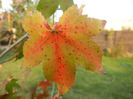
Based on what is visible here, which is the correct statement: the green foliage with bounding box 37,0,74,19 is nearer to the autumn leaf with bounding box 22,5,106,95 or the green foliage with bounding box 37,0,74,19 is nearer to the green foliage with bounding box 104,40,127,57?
the autumn leaf with bounding box 22,5,106,95

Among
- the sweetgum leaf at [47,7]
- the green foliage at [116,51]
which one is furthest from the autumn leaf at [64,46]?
the green foliage at [116,51]

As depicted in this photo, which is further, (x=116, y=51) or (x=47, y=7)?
(x=116, y=51)

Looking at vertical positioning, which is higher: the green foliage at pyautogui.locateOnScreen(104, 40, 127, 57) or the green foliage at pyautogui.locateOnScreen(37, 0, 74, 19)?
the green foliage at pyautogui.locateOnScreen(37, 0, 74, 19)

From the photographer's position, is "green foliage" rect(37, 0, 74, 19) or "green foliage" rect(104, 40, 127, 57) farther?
"green foliage" rect(104, 40, 127, 57)

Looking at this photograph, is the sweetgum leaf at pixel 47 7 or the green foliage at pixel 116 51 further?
the green foliage at pixel 116 51

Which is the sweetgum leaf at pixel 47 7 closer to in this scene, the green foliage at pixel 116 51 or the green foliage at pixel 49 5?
the green foliage at pixel 49 5

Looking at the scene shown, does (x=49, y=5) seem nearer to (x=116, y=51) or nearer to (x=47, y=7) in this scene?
(x=47, y=7)

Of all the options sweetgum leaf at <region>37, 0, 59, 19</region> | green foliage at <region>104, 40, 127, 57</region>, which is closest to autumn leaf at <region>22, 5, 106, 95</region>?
sweetgum leaf at <region>37, 0, 59, 19</region>

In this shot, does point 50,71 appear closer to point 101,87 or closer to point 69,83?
point 69,83

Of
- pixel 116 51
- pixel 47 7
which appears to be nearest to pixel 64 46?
pixel 47 7
